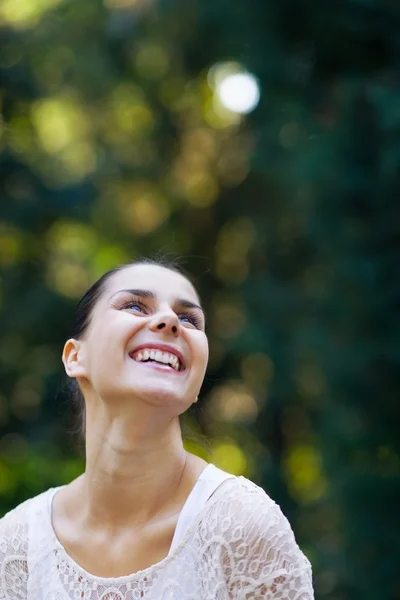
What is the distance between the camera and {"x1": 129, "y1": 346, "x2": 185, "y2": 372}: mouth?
7.45ft

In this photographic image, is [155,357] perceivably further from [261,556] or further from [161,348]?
[261,556]

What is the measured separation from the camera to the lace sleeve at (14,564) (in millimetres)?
2518

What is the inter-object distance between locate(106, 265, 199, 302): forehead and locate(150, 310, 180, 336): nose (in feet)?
0.39

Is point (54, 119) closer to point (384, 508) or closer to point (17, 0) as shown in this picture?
point (17, 0)

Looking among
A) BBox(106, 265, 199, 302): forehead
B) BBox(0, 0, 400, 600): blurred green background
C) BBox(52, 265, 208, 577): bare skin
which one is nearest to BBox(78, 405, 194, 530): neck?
BBox(52, 265, 208, 577): bare skin

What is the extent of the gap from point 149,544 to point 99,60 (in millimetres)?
8171

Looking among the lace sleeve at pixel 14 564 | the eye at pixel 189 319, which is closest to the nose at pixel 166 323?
the eye at pixel 189 319

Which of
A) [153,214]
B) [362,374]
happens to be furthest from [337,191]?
[153,214]

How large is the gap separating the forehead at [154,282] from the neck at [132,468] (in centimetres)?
32

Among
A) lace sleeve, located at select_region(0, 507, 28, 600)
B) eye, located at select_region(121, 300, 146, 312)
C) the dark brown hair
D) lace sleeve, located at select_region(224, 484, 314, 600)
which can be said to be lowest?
lace sleeve, located at select_region(0, 507, 28, 600)

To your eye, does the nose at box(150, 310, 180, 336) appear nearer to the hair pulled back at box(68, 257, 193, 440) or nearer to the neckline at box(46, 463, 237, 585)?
the hair pulled back at box(68, 257, 193, 440)

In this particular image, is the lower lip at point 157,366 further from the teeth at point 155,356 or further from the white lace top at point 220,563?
the white lace top at point 220,563

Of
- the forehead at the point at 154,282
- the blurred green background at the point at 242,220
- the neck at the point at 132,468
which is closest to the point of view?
the neck at the point at 132,468

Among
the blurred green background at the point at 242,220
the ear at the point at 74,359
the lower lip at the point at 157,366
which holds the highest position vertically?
the lower lip at the point at 157,366
